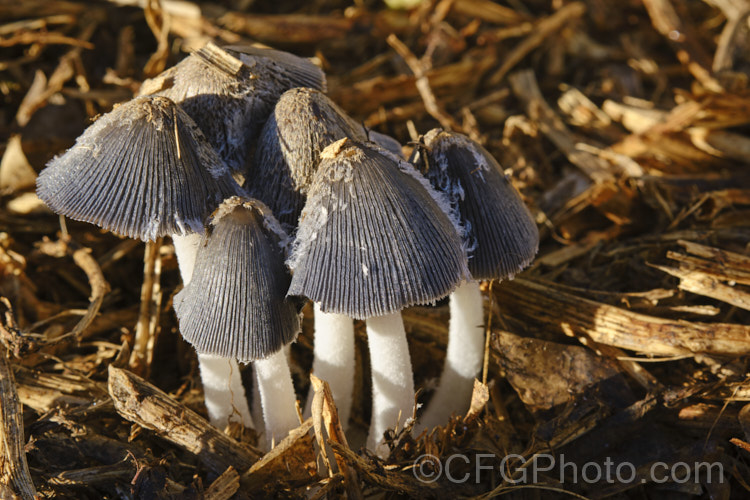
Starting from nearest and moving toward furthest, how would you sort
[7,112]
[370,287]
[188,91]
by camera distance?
[370,287] → [188,91] → [7,112]

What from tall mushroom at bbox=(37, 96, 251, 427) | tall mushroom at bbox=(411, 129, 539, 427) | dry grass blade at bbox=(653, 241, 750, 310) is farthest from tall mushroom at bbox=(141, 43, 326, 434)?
dry grass blade at bbox=(653, 241, 750, 310)

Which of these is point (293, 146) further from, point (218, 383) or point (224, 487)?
point (224, 487)

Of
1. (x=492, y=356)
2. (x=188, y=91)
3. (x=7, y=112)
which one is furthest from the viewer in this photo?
(x=7, y=112)

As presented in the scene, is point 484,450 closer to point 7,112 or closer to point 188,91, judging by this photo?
point 188,91

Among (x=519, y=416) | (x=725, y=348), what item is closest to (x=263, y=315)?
(x=519, y=416)

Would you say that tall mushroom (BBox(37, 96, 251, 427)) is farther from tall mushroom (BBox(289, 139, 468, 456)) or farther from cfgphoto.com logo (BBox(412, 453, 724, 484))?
cfgphoto.com logo (BBox(412, 453, 724, 484))

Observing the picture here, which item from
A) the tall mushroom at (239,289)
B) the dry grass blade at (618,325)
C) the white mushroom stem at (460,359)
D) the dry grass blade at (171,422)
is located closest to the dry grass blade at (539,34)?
the dry grass blade at (618,325)

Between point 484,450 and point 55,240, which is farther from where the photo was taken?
point 55,240

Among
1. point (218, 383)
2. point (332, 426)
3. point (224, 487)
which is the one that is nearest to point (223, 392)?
point (218, 383)
